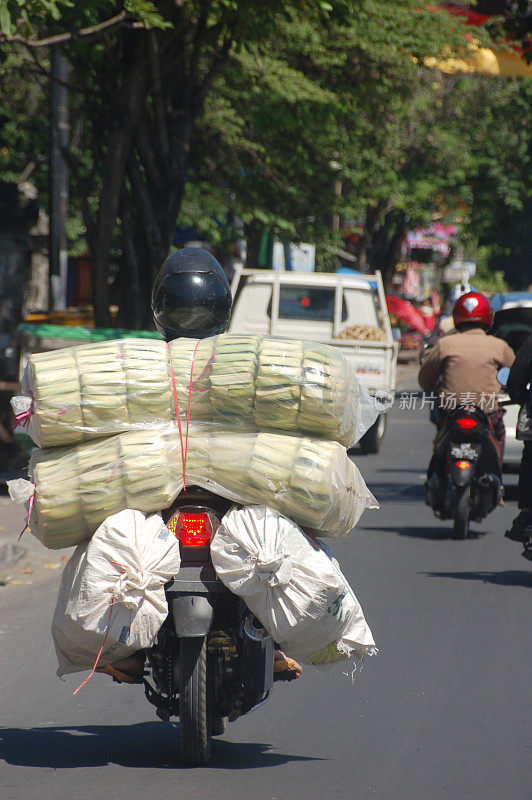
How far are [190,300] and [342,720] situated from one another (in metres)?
1.85

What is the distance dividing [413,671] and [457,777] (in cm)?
158

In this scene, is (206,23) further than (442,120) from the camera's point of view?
No

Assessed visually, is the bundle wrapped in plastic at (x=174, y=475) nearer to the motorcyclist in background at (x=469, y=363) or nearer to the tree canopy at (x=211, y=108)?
the tree canopy at (x=211, y=108)

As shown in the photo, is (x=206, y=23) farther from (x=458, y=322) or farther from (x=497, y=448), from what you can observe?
(x=497, y=448)

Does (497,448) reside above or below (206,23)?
below

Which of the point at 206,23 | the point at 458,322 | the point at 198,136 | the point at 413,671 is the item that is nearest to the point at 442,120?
the point at 198,136

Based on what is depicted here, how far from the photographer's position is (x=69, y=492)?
408cm

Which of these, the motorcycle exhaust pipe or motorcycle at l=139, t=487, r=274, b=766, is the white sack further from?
the motorcycle exhaust pipe

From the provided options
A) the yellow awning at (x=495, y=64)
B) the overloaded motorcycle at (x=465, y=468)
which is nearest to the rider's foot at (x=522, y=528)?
the overloaded motorcycle at (x=465, y=468)

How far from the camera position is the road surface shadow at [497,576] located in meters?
8.23

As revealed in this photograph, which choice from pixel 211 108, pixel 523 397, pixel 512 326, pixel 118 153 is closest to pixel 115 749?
pixel 523 397

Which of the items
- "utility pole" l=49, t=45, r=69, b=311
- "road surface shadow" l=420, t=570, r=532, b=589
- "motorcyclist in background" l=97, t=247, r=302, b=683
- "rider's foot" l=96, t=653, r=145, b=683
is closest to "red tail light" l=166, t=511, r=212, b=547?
"rider's foot" l=96, t=653, r=145, b=683

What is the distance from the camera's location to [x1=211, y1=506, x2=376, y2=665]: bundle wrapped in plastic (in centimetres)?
398

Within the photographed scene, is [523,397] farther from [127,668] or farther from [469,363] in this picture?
[127,668]
